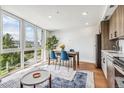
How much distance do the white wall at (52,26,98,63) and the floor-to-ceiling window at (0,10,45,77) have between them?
2.76m

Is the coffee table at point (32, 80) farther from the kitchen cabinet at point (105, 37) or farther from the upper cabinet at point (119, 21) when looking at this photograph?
the kitchen cabinet at point (105, 37)

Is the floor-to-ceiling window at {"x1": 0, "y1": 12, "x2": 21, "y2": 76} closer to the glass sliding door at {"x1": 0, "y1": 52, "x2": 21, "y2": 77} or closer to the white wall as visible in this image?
the glass sliding door at {"x1": 0, "y1": 52, "x2": 21, "y2": 77}

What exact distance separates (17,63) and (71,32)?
14.4 feet

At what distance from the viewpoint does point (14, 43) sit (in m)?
4.36

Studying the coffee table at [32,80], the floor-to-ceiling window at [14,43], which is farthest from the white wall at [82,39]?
the coffee table at [32,80]

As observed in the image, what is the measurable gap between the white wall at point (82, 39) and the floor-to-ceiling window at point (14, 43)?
2759 mm

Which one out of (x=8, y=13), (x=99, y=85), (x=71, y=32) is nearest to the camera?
(x=99, y=85)

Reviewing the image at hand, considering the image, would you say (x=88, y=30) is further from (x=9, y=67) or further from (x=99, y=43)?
(x=9, y=67)

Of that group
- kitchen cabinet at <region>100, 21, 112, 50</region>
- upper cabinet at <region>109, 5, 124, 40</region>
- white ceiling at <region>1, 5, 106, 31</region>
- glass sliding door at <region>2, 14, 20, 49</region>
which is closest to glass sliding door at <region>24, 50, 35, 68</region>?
glass sliding door at <region>2, 14, 20, 49</region>

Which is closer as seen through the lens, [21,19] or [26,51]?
[21,19]

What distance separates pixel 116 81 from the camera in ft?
7.18

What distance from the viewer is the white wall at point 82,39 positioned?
23.0 ft
